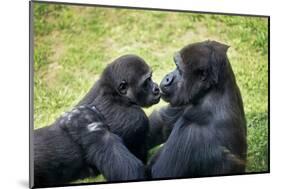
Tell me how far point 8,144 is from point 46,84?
1.27 ft

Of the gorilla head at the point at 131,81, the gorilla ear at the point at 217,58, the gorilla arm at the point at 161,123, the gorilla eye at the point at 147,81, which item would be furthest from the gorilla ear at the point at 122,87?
the gorilla ear at the point at 217,58

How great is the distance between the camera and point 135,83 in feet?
10.4

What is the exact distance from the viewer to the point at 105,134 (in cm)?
312

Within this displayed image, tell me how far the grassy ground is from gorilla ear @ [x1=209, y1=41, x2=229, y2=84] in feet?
0.15

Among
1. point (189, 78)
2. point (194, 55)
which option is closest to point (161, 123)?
point (189, 78)

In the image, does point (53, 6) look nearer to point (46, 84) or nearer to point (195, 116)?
point (46, 84)

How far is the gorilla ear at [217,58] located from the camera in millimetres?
3318

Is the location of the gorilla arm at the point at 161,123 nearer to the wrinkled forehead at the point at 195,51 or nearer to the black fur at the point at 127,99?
the black fur at the point at 127,99

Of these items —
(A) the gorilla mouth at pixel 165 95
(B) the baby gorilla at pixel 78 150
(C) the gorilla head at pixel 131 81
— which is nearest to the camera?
(B) the baby gorilla at pixel 78 150

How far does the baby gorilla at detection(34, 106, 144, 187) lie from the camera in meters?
3.03

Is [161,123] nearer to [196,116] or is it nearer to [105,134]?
[196,116]

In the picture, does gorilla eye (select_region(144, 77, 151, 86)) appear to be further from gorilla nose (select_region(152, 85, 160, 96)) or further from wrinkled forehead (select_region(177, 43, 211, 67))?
wrinkled forehead (select_region(177, 43, 211, 67))

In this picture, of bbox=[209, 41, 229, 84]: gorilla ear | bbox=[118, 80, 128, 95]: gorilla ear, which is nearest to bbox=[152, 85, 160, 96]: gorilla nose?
bbox=[118, 80, 128, 95]: gorilla ear
